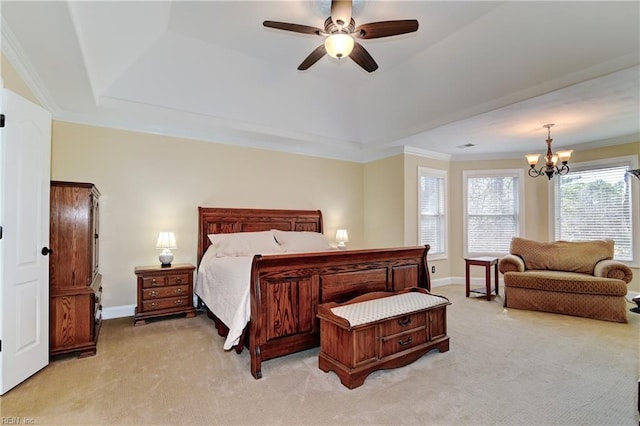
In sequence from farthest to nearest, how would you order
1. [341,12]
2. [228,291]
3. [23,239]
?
[228,291] < [23,239] < [341,12]

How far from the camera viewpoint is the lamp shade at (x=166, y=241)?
4.09 m

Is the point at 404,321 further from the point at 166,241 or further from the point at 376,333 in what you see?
the point at 166,241

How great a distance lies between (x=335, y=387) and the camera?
234 cm

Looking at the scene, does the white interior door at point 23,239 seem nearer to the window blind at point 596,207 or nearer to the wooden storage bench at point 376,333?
the wooden storage bench at point 376,333

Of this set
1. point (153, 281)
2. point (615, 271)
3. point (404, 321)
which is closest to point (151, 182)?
point (153, 281)

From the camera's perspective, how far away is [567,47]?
294 cm

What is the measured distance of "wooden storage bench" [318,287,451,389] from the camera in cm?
238

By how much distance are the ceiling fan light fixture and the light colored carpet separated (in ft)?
8.36

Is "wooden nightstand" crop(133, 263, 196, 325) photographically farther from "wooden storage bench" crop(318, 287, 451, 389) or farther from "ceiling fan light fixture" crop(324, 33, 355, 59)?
"ceiling fan light fixture" crop(324, 33, 355, 59)

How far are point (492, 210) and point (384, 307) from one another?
463 cm

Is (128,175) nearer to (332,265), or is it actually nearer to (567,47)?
(332,265)

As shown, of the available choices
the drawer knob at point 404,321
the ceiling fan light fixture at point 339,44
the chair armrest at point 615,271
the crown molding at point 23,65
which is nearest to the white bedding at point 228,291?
the drawer knob at point 404,321

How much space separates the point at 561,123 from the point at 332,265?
12.9 ft

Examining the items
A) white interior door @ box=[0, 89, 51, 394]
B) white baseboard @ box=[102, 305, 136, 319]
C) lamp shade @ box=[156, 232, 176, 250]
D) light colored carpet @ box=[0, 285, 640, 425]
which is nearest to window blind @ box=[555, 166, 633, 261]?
light colored carpet @ box=[0, 285, 640, 425]
